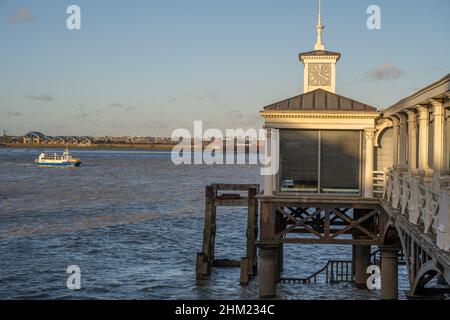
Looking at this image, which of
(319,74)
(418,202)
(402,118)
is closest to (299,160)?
(402,118)

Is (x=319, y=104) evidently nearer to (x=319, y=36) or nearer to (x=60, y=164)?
(x=319, y=36)

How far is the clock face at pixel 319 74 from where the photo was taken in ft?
77.5

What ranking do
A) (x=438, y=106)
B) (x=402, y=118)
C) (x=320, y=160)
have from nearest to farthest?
1. (x=438, y=106)
2. (x=402, y=118)
3. (x=320, y=160)

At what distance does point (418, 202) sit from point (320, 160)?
24.2 feet

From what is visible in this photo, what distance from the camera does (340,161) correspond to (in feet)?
67.4

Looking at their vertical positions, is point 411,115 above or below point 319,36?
below

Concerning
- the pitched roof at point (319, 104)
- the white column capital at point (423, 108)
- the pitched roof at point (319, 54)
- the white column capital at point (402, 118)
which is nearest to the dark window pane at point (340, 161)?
the pitched roof at point (319, 104)

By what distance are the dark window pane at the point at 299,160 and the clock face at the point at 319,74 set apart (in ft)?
12.2

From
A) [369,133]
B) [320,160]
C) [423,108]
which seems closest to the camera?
[423,108]

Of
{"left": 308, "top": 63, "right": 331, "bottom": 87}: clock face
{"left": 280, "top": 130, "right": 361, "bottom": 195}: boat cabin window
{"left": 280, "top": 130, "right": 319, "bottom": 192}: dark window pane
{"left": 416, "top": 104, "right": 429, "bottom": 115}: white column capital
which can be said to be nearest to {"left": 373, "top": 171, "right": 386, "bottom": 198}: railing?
{"left": 280, "top": 130, "right": 361, "bottom": 195}: boat cabin window

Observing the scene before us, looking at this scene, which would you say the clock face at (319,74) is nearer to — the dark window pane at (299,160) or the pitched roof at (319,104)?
the pitched roof at (319,104)
